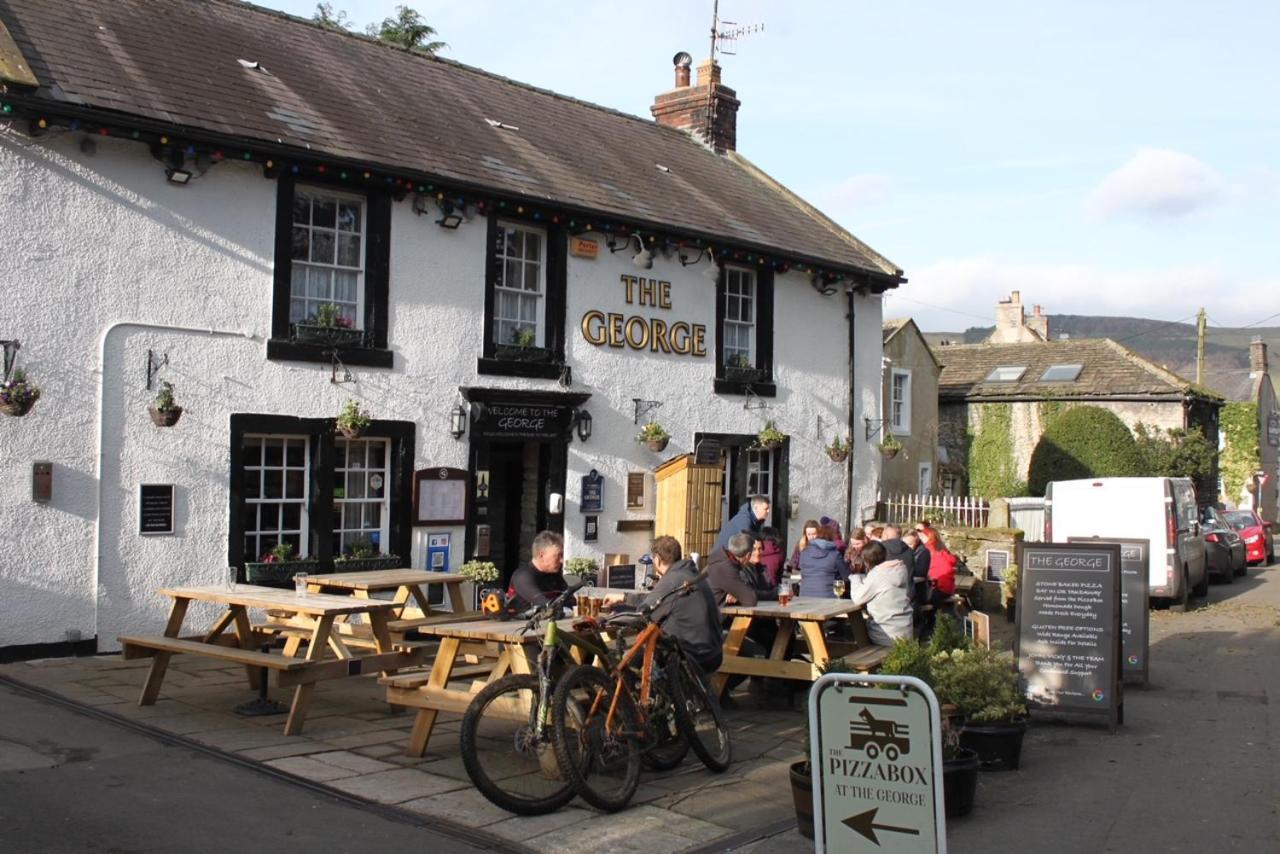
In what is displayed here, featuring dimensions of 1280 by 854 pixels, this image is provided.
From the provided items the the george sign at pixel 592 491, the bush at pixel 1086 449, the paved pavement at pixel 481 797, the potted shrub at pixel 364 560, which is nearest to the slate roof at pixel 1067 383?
the bush at pixel 1086 449

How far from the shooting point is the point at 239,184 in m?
12.7

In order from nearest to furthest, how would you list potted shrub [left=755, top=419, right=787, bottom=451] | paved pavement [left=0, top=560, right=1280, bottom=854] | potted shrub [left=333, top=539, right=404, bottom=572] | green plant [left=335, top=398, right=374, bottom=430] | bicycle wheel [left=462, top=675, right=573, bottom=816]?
paved pavement [left=0, top=560, right=1280, bottom=854]
bicycle wheel [left=462, top=675, right=573, bottom=816]
green plant [left=335, top=398, right=374, bottom=430]
potted shrub [left=333, top=539, right=404, bottom=572]
potted shrub [left=755, top=419, right=787, bottom=451]

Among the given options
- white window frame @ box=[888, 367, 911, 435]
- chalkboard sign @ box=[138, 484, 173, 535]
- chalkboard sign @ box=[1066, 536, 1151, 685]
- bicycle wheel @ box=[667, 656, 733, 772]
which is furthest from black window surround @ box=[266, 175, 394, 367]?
white window frame @ box=[888, 367, 911, 435]

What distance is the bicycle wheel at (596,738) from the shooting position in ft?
23.2

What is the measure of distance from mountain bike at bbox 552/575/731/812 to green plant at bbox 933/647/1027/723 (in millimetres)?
1577

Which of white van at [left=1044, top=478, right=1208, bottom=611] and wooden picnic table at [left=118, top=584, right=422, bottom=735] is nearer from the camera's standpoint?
wooden picnic table at [left=118, top=584, right=422, bottom=735]

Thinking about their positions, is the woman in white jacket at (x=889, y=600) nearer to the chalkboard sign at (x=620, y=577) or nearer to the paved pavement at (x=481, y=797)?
the paved pavement at (x=481, y=797)

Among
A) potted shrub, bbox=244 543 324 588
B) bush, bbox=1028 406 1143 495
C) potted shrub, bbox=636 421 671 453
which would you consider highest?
bush, bbox=1028 406 1143 495

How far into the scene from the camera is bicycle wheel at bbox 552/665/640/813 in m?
7.09

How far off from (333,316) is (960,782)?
8549 millimetres

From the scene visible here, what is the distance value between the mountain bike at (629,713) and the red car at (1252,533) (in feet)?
83.0

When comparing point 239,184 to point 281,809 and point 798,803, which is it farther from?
point 798,803

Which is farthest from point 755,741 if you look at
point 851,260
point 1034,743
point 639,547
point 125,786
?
point 851,260

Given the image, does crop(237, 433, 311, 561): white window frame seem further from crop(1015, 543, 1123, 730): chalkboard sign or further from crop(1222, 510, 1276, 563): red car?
crop(1222, 510, 1276, 563): red car
